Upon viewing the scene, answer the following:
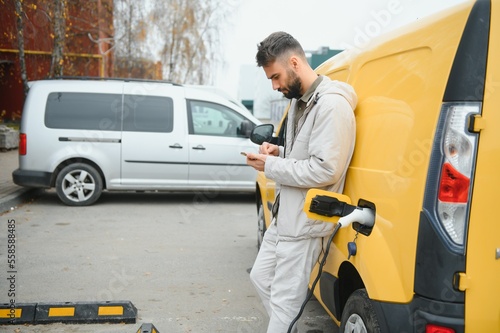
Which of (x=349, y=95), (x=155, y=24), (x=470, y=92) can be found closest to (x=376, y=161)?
(x=349, y=95)

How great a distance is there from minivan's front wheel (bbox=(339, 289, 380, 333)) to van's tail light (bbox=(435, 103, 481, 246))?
59cm

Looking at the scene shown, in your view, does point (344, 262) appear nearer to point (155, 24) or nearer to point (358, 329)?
point (358, 329)

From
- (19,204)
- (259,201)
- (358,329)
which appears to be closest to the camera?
(358,329)

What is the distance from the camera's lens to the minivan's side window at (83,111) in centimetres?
Result: 858

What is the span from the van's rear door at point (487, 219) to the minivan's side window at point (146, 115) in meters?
7.38

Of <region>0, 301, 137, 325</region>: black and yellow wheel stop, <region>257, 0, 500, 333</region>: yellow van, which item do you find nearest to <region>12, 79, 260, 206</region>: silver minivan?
<region>0, 301, 137, 325</region>: black and yellow wheel stop

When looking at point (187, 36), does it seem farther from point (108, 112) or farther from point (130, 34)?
point (108, 112)

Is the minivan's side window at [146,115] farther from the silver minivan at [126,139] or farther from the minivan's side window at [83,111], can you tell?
the minivan's side window at [83,111]

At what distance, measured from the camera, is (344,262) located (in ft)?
8.86

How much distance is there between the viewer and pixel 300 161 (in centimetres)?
268

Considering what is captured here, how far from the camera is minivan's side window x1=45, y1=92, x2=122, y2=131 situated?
858 centimetres

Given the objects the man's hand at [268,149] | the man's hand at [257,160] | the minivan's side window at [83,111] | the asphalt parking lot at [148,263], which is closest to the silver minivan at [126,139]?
the minivan's side window at [83,111]

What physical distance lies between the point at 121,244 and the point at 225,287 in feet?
6.78

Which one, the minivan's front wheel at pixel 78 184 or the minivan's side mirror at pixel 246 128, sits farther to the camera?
the minivan's side mirror at pixel 246 128
